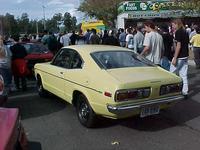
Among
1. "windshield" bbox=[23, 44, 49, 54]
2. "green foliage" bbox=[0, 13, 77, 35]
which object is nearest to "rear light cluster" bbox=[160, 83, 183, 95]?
"windshield" bbox=[23, 44, 49, 54]

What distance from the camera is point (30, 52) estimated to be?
14969 mm

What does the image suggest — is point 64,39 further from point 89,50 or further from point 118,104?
point 118,104

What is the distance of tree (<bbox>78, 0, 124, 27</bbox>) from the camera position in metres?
61.1

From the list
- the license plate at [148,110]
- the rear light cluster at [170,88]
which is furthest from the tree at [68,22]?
the license plate at [148,110]

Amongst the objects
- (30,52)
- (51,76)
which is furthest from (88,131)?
(30,52)

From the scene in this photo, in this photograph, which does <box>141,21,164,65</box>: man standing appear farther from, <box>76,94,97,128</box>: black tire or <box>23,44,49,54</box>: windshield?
<box>23,44,49,54</box>: windshield

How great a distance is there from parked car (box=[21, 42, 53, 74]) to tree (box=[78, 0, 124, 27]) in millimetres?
44248

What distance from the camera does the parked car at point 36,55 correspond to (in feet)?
47.5

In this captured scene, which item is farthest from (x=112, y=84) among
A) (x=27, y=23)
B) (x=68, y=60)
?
(x=27, y=23)

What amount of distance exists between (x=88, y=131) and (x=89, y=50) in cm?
170

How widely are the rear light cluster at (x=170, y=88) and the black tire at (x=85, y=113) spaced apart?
1275 millimetres

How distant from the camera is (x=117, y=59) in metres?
7.84

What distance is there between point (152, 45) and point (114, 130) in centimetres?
336

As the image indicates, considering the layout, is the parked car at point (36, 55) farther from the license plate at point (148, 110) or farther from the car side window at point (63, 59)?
the license plate at point (148, 110)
